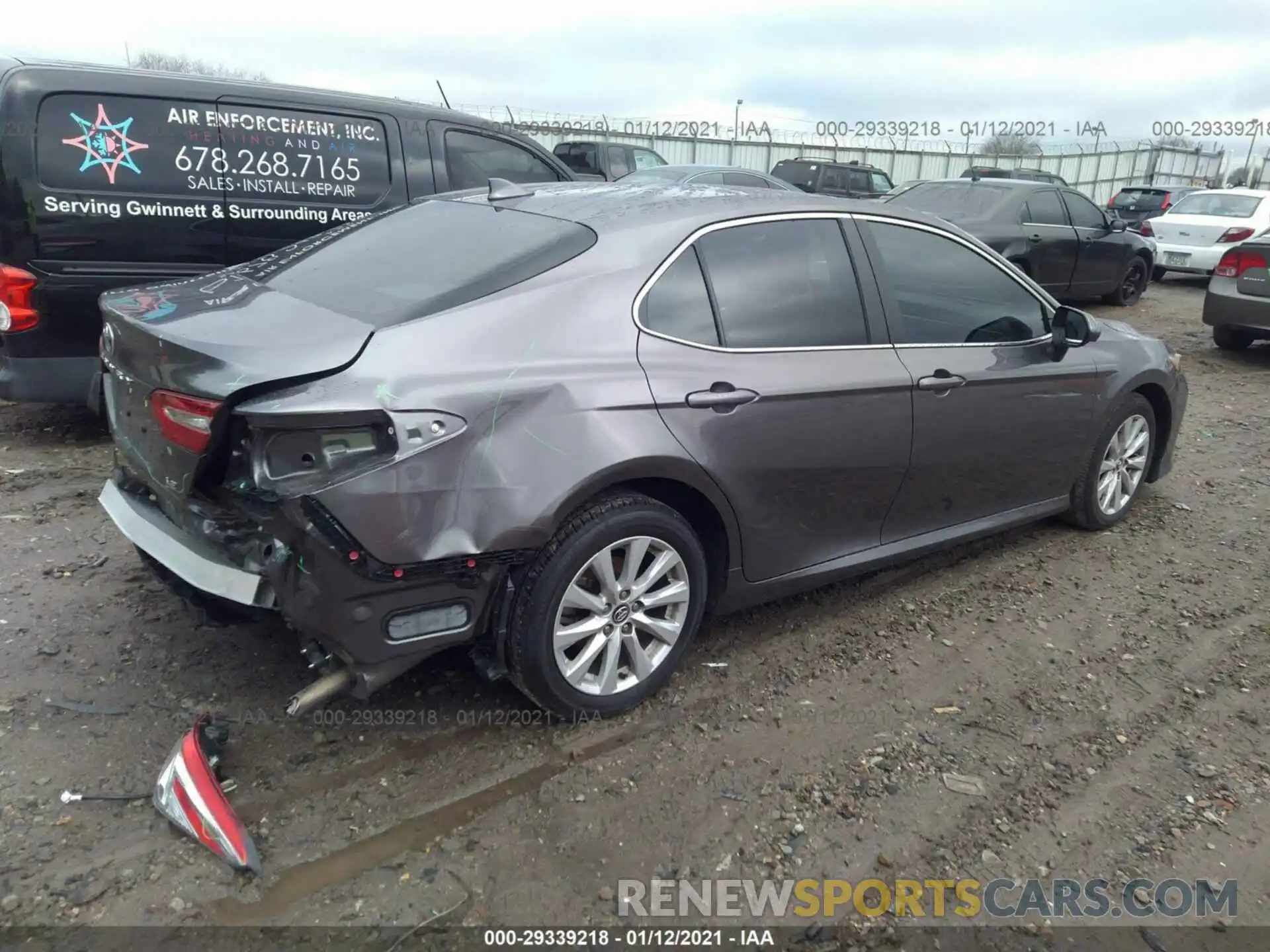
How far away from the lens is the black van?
4770mm

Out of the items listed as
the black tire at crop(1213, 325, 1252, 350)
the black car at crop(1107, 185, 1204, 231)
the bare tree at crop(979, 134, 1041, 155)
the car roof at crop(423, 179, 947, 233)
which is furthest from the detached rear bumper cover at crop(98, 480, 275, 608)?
the bare tree at crop(979, 134, 1041, 155)

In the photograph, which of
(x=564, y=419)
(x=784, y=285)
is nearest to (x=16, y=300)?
(x=564, y=419)

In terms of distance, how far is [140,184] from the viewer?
5.02 metres

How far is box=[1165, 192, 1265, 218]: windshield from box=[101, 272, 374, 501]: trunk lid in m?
15.1

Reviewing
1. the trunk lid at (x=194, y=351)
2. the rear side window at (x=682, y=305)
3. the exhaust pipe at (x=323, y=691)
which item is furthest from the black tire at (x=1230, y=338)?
the exhaust pipe at (x=323, y=691)

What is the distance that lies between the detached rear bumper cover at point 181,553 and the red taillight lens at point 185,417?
32 cm

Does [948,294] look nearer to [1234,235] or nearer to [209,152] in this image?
[209,152]

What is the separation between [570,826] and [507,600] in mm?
650

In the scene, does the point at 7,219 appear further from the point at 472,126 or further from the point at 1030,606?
the point at 1030,606

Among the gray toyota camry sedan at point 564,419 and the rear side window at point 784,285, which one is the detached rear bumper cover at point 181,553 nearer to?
the gray toyota camry sedan at point 564,419

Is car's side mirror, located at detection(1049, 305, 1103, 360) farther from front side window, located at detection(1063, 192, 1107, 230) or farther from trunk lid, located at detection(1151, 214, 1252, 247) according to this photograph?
trunk lid, located at detection(1151, 214, 1252, 247)

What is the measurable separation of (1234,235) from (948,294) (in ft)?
40.2

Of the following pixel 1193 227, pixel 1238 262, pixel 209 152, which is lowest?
pixel 1193 227

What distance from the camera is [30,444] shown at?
212 inches
